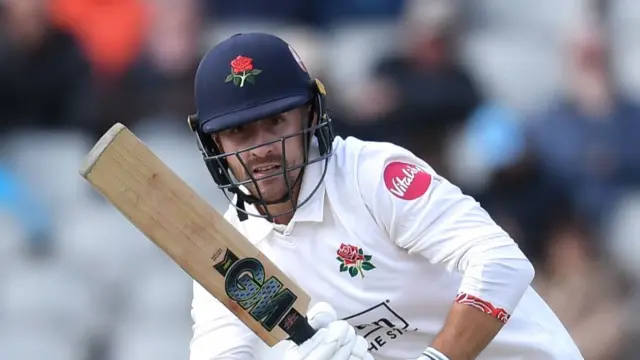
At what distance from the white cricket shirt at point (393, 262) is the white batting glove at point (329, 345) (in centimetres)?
26

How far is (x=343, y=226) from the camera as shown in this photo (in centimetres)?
306

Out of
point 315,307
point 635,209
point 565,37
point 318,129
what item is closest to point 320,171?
point 318,129

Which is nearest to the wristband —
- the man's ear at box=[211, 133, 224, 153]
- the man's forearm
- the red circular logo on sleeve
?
the man's forearm

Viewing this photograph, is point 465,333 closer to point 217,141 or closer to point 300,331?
point 300,331

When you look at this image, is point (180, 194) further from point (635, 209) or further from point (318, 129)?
point (635, 209)

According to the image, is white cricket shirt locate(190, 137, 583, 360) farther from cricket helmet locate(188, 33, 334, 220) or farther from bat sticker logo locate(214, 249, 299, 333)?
bat sticker logo locate(214, 249, 299, 333)

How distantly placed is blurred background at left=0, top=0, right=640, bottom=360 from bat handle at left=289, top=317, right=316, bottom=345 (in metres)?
2.85

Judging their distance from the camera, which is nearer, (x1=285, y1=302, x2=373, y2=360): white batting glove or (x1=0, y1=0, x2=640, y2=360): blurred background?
(x1=285, y1=302, x2=373, y2=360): white batting glove

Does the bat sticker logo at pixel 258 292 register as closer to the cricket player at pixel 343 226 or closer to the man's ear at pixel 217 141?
the cricket player at pixel 343 226

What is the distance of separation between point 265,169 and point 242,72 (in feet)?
0.78

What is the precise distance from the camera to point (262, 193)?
10.1ft

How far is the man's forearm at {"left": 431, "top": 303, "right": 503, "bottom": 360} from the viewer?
2.78 metres

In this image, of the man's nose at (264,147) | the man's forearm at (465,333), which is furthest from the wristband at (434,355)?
the man's nose at (264,147)

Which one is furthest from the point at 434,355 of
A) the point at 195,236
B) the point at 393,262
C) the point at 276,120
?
the point at 276,120
